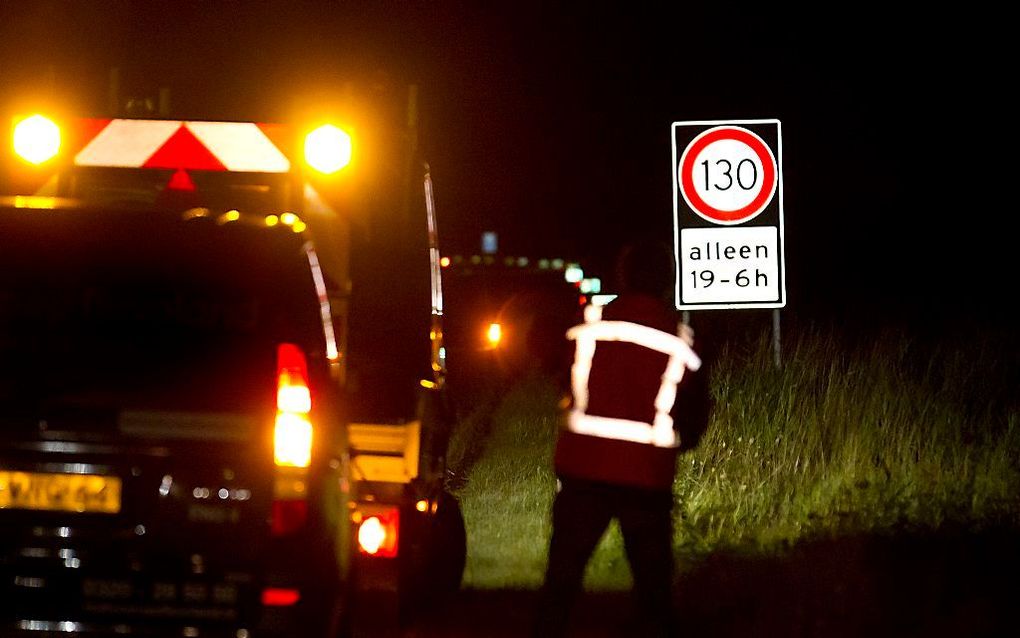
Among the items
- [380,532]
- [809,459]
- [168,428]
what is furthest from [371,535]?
[809,459]

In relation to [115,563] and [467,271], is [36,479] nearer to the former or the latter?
[115,563]

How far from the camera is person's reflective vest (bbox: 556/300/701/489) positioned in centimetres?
596

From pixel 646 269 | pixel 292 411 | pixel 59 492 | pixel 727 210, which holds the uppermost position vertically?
pixel 727 210

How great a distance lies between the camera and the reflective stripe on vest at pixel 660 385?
5.96 metres

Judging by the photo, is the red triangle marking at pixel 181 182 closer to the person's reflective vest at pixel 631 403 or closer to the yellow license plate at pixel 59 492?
the yellow license plate at pixel 59 492

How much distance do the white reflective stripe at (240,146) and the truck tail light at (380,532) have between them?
4.82ft

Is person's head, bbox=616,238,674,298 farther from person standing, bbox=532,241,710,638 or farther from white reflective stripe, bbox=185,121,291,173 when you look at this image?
white reflective stripe, bbox=185,121,291,173

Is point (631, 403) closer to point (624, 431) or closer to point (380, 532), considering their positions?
point (624, 431)

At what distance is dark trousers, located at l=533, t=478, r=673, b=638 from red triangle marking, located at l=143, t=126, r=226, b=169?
1833 mm

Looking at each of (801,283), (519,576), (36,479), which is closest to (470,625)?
(519,576)

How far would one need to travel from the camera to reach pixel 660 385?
19.6 ft

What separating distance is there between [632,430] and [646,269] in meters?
0.61

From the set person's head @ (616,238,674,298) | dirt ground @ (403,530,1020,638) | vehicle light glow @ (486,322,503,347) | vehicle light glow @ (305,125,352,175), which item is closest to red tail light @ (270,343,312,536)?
vehicle light glow @ (305,125,352,175)

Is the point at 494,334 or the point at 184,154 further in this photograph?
the point at 494,334
